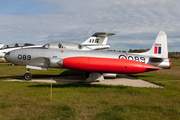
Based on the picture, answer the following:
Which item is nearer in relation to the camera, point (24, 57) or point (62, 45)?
point (24, 57)

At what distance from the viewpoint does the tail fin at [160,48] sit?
12457 millimetres

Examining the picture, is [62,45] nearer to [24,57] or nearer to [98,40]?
[24,57]

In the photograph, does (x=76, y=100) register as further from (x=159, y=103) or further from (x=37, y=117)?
(x=159, y=103)

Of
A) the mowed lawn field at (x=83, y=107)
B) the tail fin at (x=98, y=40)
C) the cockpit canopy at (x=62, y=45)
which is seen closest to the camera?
the mowed lawn field at (x=83, y=107)

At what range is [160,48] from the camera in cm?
1250

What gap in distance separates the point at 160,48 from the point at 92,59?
7.57 m

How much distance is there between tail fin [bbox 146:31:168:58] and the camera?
12.5 metres

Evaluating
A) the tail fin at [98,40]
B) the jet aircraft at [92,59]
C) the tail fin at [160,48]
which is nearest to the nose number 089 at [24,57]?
the jet aircraft at [92,59]

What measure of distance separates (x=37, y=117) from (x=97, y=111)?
1.83 metres

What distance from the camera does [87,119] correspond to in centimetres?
422

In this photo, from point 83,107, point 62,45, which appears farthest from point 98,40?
point 83,107

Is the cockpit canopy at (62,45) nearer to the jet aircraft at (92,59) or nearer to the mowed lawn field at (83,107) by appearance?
the jet aircraft at (92,59)

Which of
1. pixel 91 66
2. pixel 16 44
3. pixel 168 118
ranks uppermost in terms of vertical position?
pixel 16 44

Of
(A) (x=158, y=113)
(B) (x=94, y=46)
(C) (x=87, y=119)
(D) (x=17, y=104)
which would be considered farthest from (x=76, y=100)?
(B) (x=94, y=46)
